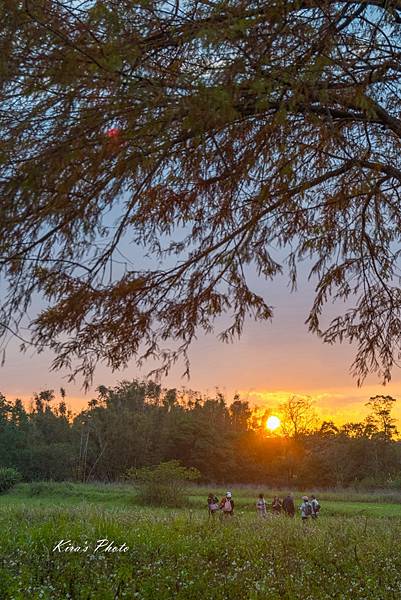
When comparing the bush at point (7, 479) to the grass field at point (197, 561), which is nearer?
the grass field at point (197, 561)

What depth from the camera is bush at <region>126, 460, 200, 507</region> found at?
2542cm

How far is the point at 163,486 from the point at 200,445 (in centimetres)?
1848

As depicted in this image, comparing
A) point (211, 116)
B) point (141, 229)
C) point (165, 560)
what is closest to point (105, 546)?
point (165, 560)

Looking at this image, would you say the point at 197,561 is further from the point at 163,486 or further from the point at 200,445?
the point at 200,445

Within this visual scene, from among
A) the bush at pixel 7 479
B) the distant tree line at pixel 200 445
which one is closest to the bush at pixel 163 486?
the bush at pixel 7 479

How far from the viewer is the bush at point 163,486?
83.4 feet

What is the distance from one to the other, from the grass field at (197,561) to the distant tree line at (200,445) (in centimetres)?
3277

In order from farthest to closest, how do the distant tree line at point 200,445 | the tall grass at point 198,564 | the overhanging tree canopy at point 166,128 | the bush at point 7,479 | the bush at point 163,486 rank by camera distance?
the distant tree line at point 200,445 → the bush at point 7,479 → the bush at point 163,486 → the tall grass at point 198,564 → the overhanging tree canopy at point 166,128

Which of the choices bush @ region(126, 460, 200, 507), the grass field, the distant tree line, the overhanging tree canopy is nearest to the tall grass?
the grass field

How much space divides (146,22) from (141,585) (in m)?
4.72

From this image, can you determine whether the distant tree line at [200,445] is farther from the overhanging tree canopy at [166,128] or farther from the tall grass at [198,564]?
the overhanging tree canopy at [166,128]

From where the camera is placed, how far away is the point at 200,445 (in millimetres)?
43969

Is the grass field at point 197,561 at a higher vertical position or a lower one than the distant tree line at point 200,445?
lower

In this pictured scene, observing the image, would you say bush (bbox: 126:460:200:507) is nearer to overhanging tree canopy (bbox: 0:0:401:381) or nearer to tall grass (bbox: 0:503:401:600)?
tall grass (bbox: 0:503:401:600)
